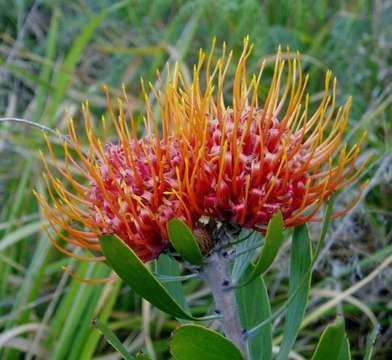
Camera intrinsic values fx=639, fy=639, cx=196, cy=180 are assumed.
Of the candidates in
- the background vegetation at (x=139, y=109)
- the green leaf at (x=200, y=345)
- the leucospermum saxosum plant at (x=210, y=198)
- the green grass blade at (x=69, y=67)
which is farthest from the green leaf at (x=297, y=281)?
the green grass blade at (x=69, y=67)

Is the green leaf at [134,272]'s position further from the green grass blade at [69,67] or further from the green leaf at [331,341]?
the green grass blade at [69,67]

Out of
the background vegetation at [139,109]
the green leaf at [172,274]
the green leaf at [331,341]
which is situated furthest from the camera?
the background vegetation at [139,109]

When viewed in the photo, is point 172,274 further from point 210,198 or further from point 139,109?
point 139,109

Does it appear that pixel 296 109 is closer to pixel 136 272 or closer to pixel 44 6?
pixel 136 272

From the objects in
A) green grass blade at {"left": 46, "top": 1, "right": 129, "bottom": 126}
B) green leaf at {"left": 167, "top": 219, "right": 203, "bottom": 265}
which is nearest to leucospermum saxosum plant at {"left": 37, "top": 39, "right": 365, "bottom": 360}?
green leaf at {"left": 167, "top": 219, "right": 203, "bottom": 265}

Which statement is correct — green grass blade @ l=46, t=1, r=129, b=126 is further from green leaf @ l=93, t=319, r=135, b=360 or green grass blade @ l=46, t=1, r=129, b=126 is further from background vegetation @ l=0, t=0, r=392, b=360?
green leaf @ l=93, t=319, r=135, b=360

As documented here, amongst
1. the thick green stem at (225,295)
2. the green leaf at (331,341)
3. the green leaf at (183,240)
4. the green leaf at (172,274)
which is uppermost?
the green leaf at (183,240)

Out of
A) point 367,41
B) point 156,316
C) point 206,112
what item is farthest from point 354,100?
point 206,112
